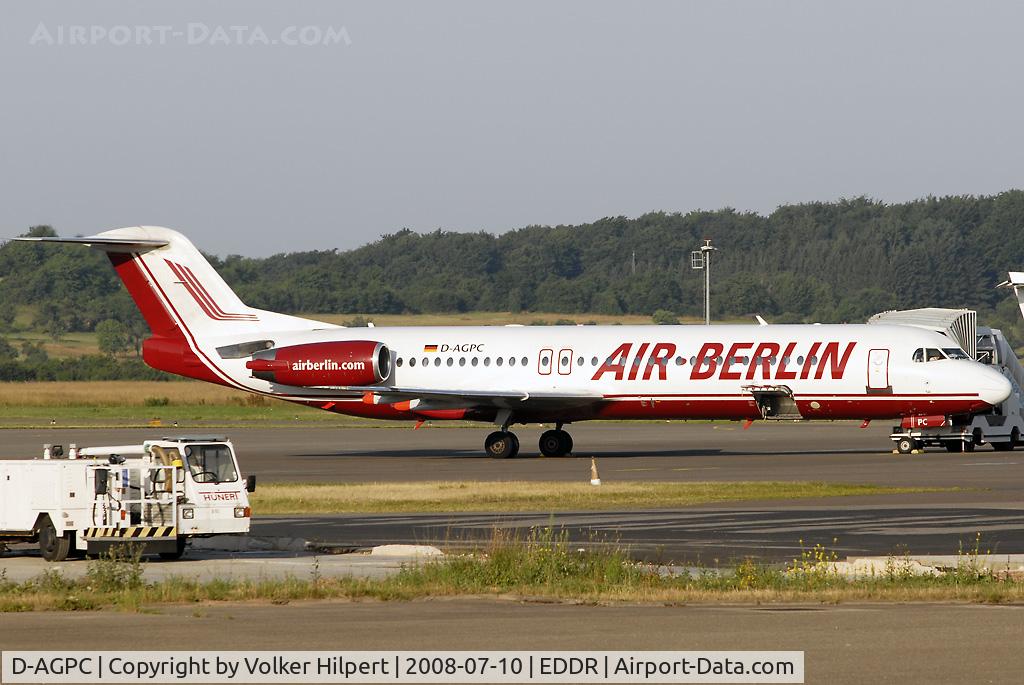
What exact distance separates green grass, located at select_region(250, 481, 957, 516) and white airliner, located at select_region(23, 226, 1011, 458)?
408 inches

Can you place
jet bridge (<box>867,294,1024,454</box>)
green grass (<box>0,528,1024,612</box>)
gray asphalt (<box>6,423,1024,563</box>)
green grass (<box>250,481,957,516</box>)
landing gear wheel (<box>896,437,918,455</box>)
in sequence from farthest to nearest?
jet bridge (<box>867,294,1024,454</box>)
landing gear wheel (<box>896,437,918,455</box>)
green grass (<box>250,481,957,516</box>)
gray asphalt (<box>6,423,1024,563</box>)
green grass (<box>0,528,1024,612</box>)

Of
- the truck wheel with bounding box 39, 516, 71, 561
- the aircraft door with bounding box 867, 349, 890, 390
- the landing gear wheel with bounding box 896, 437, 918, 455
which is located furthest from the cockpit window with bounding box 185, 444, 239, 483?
the landing gear wheel with bounding box 896, 437, 918, 455

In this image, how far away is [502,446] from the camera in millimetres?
48219

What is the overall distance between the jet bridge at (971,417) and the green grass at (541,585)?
1142 inches

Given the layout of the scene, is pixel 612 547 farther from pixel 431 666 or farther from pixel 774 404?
pixel 774 404

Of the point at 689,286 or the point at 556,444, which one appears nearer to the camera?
the point at 556,444

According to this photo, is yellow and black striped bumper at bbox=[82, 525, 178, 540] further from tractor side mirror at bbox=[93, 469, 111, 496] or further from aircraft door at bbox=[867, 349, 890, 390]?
aircraft door at bbox=[867, 349, 890, 390]

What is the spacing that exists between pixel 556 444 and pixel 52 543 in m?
27.7

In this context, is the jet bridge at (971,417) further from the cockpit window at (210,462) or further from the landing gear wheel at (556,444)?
the cockpit window at (210,462)

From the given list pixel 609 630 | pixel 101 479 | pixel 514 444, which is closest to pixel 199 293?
pixel 514 444

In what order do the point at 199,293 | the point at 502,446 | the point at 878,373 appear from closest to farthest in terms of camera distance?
the point at 878,373 < the point at 502,446 < the point at 199,293

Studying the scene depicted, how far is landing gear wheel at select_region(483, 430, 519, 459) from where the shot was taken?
48219 mm

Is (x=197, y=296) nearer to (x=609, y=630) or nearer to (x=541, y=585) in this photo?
(x=541, y=585)

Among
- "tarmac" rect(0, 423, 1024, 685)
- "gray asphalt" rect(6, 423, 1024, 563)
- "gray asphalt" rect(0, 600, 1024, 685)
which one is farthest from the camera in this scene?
"gray asphalt" rect(6, 423, 1024, 563)
